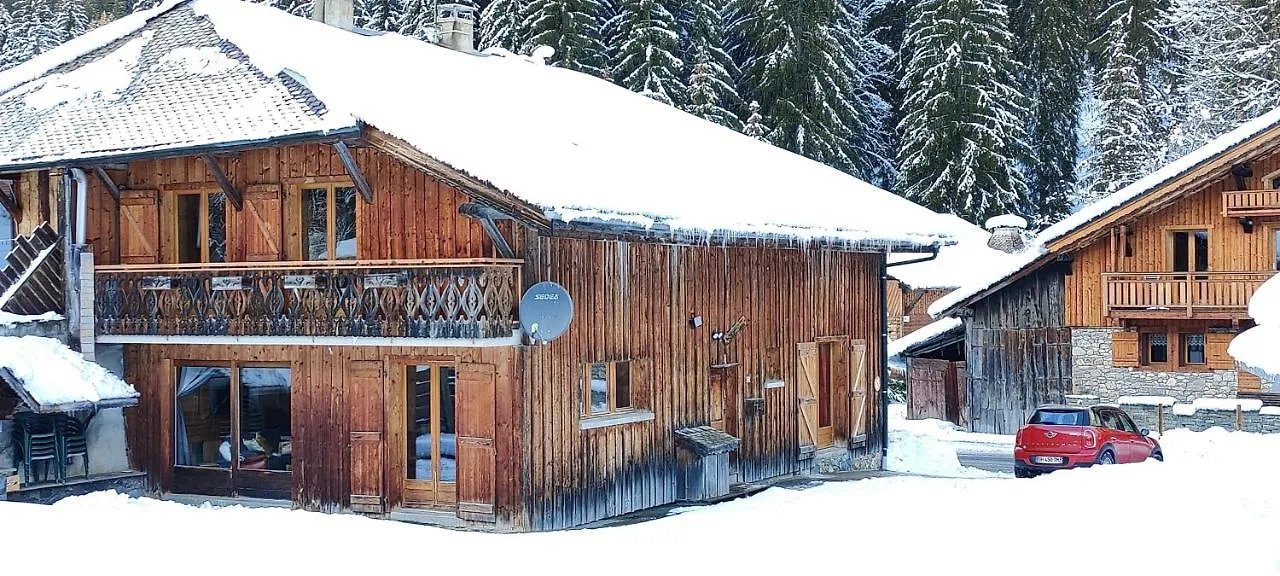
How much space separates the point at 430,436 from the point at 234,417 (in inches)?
118

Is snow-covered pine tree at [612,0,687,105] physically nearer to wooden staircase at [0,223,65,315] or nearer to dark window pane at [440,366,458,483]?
wooden staircase at [0,223,65,315]

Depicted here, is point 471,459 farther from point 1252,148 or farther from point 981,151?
point 981,151

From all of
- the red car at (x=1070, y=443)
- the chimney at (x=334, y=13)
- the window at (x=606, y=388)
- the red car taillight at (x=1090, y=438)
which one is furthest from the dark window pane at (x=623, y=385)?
the chimney at (x=334, y=13)

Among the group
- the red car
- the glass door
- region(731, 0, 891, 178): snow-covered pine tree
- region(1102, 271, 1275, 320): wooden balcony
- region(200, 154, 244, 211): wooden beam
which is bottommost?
the red car

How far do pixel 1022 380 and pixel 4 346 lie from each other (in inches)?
897

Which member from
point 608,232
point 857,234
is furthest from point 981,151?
point 608,232

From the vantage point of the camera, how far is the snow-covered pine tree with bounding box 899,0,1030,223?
45.5m

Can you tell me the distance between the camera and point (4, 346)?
16.9 m

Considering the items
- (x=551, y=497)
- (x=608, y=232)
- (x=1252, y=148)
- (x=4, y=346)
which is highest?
(x=1252, y=148)

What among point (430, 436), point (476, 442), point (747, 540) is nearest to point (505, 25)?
point (430, 436)

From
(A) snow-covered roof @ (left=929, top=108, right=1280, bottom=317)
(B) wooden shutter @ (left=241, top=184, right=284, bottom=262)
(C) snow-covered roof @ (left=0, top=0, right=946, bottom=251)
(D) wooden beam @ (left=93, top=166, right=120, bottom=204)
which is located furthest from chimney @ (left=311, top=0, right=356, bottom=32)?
(A) snow-covered roof @ (left=929, top=108, right=1280, bottom=317)

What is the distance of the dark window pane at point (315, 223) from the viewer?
17422mm

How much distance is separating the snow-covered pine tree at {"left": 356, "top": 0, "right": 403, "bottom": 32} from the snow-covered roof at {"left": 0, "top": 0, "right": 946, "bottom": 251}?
2701 centimetres

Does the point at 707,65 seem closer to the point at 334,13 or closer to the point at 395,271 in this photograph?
the point at 334,13
